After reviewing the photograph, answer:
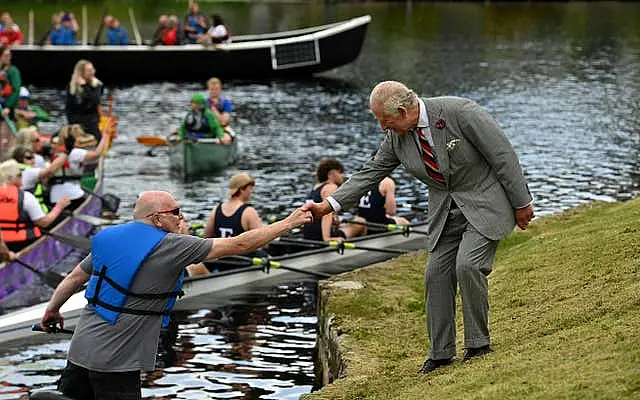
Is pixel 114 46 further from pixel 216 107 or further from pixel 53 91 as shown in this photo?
pixel 216 107

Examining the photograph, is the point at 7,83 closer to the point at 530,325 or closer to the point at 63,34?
the point at 63,34

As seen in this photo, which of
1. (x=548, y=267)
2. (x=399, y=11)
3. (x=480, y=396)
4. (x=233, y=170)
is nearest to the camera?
(x=480, y=396)

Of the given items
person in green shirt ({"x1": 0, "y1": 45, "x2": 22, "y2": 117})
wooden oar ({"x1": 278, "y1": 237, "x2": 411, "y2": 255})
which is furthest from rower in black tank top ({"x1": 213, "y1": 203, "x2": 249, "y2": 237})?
person in green shirt ({"x1": 0, "y1": 45, "x2": 22, "y2": 117})

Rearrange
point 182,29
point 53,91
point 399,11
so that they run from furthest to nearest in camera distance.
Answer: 1. point 399,11
2. point 182,29
3. point 53,91

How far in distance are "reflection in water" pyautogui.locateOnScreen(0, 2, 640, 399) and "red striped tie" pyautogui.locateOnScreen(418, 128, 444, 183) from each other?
3387 mm

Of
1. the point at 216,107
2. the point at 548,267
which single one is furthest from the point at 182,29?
the point at 548,267

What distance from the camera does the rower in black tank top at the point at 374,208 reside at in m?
16.7

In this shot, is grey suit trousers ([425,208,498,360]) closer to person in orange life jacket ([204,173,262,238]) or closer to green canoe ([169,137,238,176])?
person in orange life jacket ([204,173,262,238])

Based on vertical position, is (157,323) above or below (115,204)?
above

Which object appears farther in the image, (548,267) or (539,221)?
(539,221)

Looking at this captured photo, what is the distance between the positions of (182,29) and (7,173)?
984 inches

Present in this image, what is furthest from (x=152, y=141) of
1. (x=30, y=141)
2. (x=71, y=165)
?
(x=30, y=141)

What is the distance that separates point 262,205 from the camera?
69.4 ft

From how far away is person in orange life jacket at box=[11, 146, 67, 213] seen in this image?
671 inches
